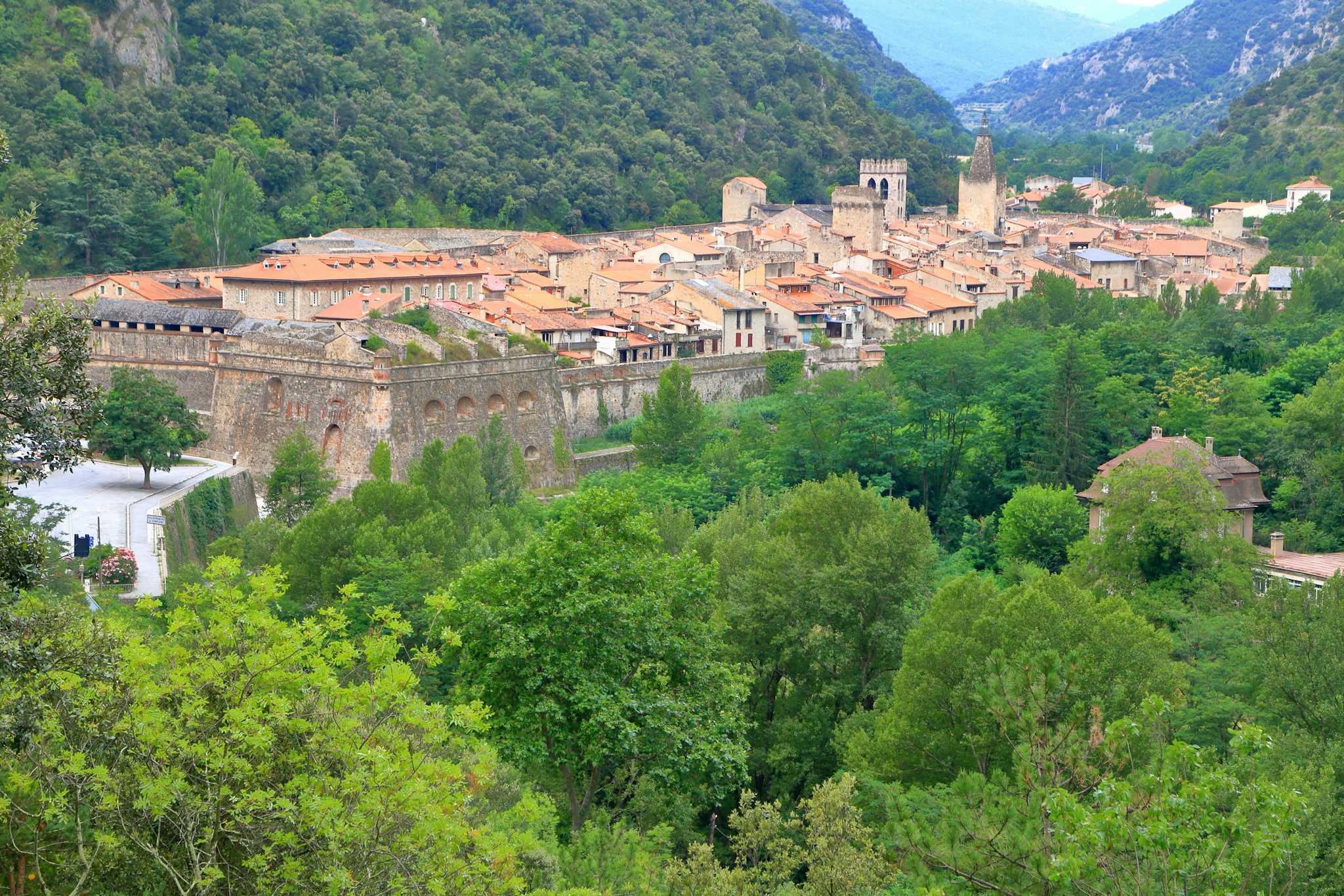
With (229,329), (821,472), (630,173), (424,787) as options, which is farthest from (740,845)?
(630,173)

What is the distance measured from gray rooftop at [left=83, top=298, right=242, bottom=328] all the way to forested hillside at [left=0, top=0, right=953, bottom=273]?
35.9 ft

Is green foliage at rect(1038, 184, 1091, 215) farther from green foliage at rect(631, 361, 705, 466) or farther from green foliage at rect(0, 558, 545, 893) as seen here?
green foliage at rect(0, 558, 545, 893)

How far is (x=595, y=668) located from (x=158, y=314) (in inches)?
1332

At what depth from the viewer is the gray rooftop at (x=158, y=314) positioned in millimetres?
50219

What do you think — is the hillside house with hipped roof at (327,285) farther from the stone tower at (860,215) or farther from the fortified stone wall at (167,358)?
the stone tower at (860,215)

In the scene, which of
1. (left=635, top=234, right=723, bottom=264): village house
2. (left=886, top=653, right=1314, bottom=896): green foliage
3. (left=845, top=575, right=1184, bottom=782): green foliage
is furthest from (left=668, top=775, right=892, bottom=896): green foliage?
(left=635, top=234, right=723, bottom=264): village house

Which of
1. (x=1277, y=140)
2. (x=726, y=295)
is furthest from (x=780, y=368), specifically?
(x=1277, y=140)

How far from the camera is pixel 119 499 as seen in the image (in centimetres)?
3925

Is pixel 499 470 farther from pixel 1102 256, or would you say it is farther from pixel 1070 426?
pixel 1102 256

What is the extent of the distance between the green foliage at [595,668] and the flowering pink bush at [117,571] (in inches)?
545

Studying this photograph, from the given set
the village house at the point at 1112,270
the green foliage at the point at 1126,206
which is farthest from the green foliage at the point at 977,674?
the green foliage at the point at 1126,206

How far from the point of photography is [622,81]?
94.8 metres

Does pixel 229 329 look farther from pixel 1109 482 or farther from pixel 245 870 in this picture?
pixel 245 870

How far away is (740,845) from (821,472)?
28.0 metres
